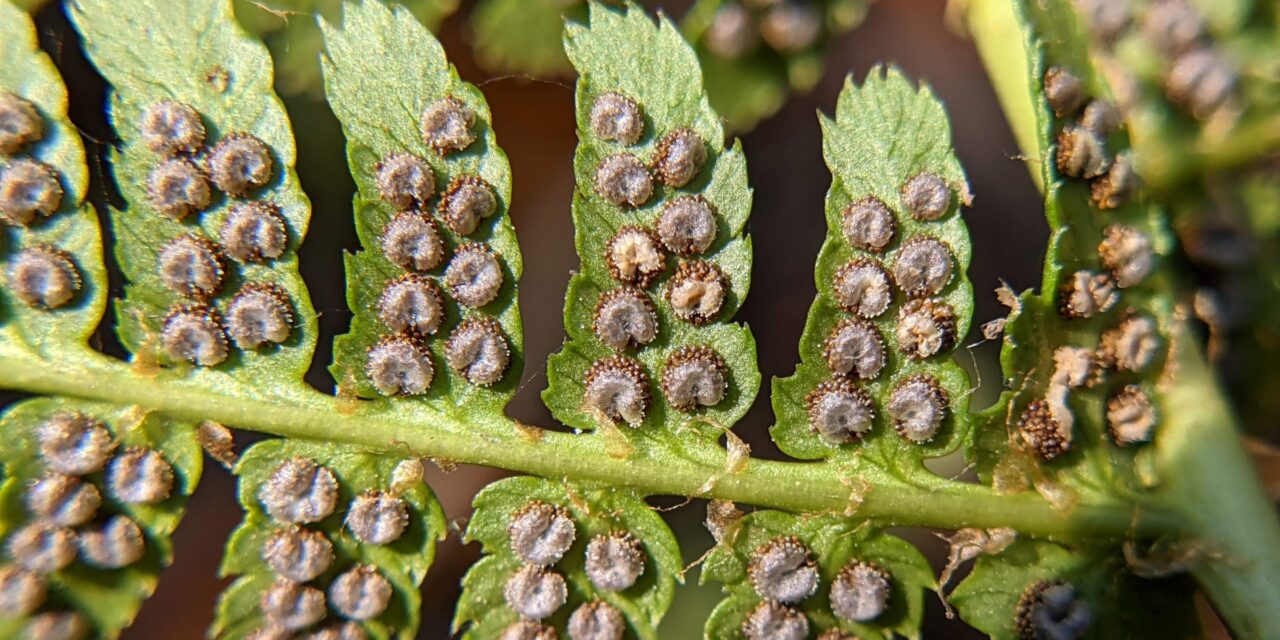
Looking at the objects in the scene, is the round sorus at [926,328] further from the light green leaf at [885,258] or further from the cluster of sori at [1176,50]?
the cluster of sori at [1176,50]

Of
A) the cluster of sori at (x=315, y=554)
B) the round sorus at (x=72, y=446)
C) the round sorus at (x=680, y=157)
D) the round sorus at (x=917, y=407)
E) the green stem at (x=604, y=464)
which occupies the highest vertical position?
the round sorus at (x=680, y=157)

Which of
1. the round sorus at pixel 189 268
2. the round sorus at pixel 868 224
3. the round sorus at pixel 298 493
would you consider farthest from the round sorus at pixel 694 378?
the round sorus at pixel 189 268

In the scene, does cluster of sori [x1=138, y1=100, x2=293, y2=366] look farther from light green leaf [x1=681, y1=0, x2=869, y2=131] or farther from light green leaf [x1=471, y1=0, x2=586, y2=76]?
light green leaf [x1=681, y1=0, x2=869, y2=131]

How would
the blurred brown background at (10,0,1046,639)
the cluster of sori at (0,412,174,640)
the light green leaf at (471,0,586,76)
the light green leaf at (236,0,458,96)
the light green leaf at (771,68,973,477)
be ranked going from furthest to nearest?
the blurred brown background at (10,0,1046,639)
the light green leaf at (471,0,586,76)
the light green leaf at (236,0,458,96)
the light green leaf at (771,68,973,477)
the cluster of sori at (0,412,174,640)

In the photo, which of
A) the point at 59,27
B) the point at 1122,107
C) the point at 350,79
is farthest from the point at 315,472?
the point at 1122,107

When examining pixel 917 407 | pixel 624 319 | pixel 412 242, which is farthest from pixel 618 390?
pixel 917 407

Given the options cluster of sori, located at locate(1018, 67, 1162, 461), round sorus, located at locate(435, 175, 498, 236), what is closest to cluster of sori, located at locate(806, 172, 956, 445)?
cluster of sori, located at locate(1018, 67, 1162, 461)

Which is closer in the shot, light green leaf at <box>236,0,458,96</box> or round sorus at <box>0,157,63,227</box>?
round sorus at <box>0,157,63,227</box>
